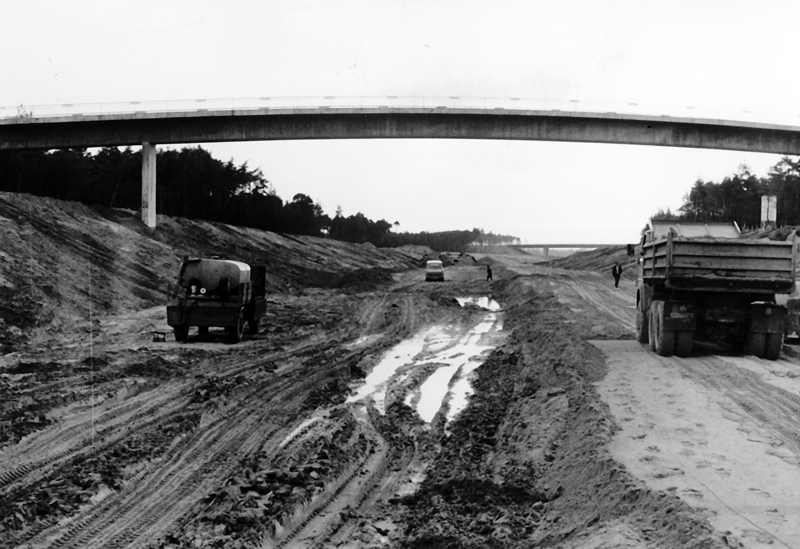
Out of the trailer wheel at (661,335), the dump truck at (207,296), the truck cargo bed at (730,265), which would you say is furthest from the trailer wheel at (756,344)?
the dump truck at (207,296)

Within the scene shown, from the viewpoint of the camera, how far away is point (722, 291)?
12.8 metres

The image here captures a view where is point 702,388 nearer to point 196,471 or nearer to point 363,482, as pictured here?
point 363,482

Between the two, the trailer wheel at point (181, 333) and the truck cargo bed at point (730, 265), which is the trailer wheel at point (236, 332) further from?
the truck cargo bed at point (730, 265)

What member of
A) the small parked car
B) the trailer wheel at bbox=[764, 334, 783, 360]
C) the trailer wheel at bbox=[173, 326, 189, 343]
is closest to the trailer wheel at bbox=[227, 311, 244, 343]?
the trailer wheel at bbox=[173, 326, 189, 343]

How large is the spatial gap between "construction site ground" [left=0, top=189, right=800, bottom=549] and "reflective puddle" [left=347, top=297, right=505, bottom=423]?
8cm

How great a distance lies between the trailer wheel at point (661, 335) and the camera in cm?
1338

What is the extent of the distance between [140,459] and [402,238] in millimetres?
134866

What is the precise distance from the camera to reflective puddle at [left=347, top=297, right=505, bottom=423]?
1174cm

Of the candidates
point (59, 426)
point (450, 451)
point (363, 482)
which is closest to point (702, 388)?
point (450, 451)

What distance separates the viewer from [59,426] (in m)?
9.65

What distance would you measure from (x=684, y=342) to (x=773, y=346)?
162cm

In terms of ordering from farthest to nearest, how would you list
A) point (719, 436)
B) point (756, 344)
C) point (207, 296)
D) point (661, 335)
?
point (207, 296)
point (661, 335)
point (756, 344)
point (719, 436)

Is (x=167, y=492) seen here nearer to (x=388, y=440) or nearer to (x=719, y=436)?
(x=388, y=440)

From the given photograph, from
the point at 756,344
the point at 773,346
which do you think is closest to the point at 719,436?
the point at 756,344
